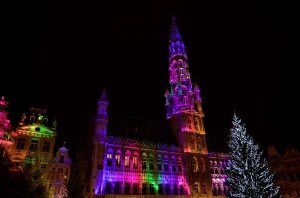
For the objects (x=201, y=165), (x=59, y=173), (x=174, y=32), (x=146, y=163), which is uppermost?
(x=174, y=32)

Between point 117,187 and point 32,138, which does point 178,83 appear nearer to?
point 117,187

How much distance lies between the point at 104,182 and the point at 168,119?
22.0 meters

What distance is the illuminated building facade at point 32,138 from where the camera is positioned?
118ft

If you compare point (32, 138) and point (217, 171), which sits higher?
point (32, 138)

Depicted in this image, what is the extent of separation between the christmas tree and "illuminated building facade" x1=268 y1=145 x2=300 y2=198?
109 feet

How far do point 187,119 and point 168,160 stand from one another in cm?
1014

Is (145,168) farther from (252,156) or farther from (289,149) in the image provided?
(289,149)

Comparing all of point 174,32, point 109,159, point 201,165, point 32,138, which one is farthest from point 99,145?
point 174,32

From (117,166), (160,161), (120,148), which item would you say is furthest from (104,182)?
(160,161)

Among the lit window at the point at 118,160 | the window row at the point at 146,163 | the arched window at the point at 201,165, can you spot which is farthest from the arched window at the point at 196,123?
the lit window at the point at 118,160

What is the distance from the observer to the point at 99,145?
38.8 metres

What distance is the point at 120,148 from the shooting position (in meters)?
41.0

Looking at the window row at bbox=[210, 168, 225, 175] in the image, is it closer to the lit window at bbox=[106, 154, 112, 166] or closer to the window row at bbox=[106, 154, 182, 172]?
the window row at bbox=[106, 154, 182, 172]

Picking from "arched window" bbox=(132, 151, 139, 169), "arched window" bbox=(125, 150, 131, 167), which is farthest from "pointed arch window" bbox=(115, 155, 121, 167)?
"arched window" bbox=(132, 151, 139, 169)
